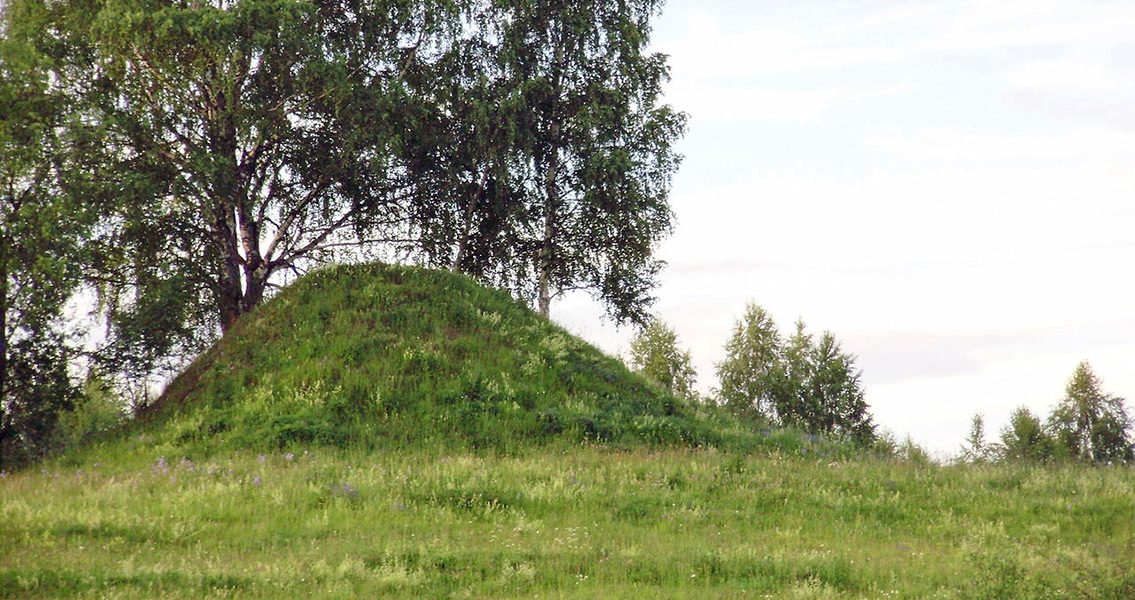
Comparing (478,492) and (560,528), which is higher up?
(478,492)

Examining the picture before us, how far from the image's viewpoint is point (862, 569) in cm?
1209

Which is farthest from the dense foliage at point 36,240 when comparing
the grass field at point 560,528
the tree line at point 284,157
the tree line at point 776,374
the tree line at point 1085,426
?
the tree line at point 1085,426

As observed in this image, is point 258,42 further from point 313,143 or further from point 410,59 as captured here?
point 410,59

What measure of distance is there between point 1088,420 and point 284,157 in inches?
1975

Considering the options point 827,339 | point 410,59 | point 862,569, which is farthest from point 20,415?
point 827,339

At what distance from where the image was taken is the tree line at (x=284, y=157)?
80.4ft

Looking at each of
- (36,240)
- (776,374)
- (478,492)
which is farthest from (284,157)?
(776,374)

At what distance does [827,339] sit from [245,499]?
4323 cm

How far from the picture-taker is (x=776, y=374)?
54750 millimetres

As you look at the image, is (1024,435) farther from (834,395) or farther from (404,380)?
(404,380)

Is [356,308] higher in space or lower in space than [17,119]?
lower

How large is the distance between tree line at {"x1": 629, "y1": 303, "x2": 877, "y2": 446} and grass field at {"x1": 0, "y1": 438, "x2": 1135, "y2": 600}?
1217 inches

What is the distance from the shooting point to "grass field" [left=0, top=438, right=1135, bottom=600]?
10.9m

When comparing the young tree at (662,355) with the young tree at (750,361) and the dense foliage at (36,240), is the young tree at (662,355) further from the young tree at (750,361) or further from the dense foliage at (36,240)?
the dense foliage at (36,240)
